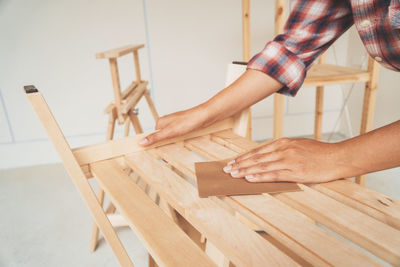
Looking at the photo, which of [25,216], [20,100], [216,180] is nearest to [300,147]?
[216,180]

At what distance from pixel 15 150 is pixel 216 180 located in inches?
74.9

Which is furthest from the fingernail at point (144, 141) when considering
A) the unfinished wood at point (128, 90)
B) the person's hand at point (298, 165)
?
the unfinished wood at point (128, 90)

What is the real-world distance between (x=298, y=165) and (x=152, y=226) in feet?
0.86

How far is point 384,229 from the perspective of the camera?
400 mm

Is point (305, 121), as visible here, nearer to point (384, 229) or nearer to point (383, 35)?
point (383, 35)

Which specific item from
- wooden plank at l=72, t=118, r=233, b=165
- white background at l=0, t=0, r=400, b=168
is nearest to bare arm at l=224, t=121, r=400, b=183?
wooden plank at l=72, t=118, r=233, b=165

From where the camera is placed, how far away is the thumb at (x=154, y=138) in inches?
26.6

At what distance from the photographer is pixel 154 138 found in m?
0.68

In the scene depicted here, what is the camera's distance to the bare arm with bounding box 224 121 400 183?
1.52 ft

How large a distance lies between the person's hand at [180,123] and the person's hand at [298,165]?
0.18 m

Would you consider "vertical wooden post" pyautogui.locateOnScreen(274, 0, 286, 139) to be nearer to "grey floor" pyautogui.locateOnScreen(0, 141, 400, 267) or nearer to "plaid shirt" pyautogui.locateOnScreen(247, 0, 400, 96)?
"plaid shirt" pyautogui.locateOnScreen(247, 0, 400, 96)

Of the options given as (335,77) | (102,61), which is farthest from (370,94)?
(102,61)

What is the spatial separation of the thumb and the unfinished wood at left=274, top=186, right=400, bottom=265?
0.30 m

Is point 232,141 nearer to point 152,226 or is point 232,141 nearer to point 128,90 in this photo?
point 152,226
